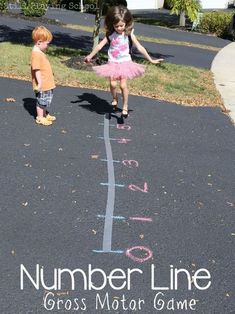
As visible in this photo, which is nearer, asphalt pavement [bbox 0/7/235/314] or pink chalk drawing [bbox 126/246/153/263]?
asphalt pavement [bbox 0/7/235/314]

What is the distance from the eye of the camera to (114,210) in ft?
15.8

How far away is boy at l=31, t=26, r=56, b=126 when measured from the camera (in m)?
6.57

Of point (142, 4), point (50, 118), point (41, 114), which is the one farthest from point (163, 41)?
point (142, 4)

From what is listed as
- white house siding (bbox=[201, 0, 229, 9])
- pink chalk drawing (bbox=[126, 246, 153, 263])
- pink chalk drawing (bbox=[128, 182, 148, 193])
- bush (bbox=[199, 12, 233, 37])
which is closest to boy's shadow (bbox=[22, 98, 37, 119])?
pink chalk drawing (bbox=[128, 182, 148, 193])

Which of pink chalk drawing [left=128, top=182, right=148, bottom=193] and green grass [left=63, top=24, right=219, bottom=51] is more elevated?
green grass [left=63, top=24, right=219, bottom=51]

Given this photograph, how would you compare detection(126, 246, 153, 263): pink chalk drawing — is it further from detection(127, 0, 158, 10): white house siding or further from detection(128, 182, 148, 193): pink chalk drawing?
detection(127, 0, 158, 10): white house siding

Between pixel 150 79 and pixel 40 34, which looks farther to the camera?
pixel 150 79

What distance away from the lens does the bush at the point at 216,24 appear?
25031 millimetres

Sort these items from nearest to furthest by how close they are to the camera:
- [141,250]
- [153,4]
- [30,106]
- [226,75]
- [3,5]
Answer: [141,250]
[30,106]
[226,75]
[3,5]
[153,4]

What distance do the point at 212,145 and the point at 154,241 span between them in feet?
10.6

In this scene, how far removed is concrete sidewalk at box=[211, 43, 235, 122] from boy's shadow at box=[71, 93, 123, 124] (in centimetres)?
235

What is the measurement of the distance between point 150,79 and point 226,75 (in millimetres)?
3356

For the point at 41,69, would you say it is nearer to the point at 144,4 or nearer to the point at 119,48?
the point at 119,48

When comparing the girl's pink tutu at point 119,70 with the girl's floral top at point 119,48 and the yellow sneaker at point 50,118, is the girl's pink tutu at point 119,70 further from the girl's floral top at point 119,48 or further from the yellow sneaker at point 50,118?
the yellow sneaker at point 50,118
